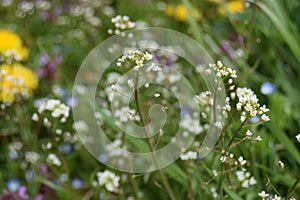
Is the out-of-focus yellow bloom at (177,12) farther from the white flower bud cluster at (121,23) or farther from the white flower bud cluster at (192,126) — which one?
the white flower bud cluster at (121,23)

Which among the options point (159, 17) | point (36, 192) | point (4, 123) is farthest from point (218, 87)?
point (159, 17)

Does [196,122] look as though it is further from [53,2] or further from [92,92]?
[53,2]

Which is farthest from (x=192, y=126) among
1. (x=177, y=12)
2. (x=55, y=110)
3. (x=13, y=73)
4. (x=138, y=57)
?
(x=177, y=12)

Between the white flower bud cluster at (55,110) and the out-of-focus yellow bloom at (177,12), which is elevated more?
the white flower bud cluster at (55,110)

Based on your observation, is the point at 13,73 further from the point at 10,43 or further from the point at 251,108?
the point at 251,108

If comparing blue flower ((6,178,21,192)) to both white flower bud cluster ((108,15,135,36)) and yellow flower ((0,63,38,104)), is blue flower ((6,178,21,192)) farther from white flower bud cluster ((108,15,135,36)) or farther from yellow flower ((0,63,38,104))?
white flower bud cluster ((108,15,135,36))

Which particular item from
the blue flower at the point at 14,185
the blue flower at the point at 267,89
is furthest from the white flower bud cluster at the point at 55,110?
the blue flower at the point at 267,89

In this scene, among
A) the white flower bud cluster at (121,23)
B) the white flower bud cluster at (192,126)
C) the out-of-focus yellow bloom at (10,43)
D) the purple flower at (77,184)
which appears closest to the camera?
the white flower bud cluster at (121,23)

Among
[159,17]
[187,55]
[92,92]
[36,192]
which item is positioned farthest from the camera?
[159,17]
